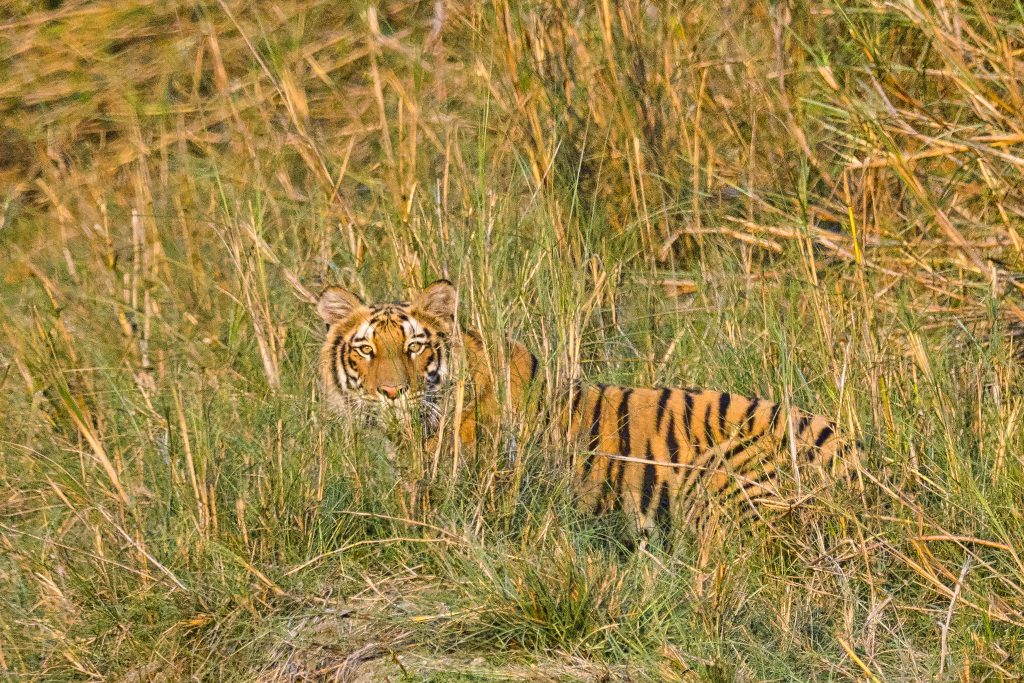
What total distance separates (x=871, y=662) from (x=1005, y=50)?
213 cm

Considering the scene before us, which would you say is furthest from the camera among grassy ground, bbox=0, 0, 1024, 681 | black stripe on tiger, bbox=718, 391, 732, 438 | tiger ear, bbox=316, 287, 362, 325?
tiger ear, bbox=316, 287, 362, 325

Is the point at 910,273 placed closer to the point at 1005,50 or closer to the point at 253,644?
the point at 1005,50

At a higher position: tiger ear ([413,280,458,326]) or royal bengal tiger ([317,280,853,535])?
tiger ear ([413,280,458,326])

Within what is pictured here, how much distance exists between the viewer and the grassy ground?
3.03m

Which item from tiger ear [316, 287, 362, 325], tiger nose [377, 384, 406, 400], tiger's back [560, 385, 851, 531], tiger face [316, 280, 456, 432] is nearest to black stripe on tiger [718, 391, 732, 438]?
tiger's back [560, 385, 851, 531]

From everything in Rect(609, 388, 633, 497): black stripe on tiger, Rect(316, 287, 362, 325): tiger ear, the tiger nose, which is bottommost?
Rect(609, 388, 633, 497): black stripe on tiger

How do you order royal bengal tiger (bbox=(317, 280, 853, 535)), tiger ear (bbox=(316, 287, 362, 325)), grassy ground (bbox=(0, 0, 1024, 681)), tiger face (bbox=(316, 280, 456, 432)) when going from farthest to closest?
tiger ear (bbox=(316, 287, 362, 325)) < tiger face (bbox=(316, 280, 456, 432)) < royal bengal tiger (bbox=(317, 280, 853, 535)) < grassy ground (bbox=(0, 0, 1024, 681))

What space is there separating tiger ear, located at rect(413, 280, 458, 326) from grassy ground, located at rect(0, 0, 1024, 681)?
0.10 metres

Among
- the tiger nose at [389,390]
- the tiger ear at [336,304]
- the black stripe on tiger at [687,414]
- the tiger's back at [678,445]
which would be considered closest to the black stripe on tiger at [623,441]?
the tiger's back at [678,445]

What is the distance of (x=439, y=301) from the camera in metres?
4.14

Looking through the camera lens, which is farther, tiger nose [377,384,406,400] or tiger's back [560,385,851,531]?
tiger nose [377,384,406,400]

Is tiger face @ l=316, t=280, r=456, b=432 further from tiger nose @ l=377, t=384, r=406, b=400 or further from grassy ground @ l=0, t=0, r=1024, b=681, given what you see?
grassy ground @ l=0, t=0, r=1024, b=681

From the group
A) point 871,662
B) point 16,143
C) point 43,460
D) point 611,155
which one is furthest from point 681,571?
point 16,143

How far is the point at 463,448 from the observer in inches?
142
